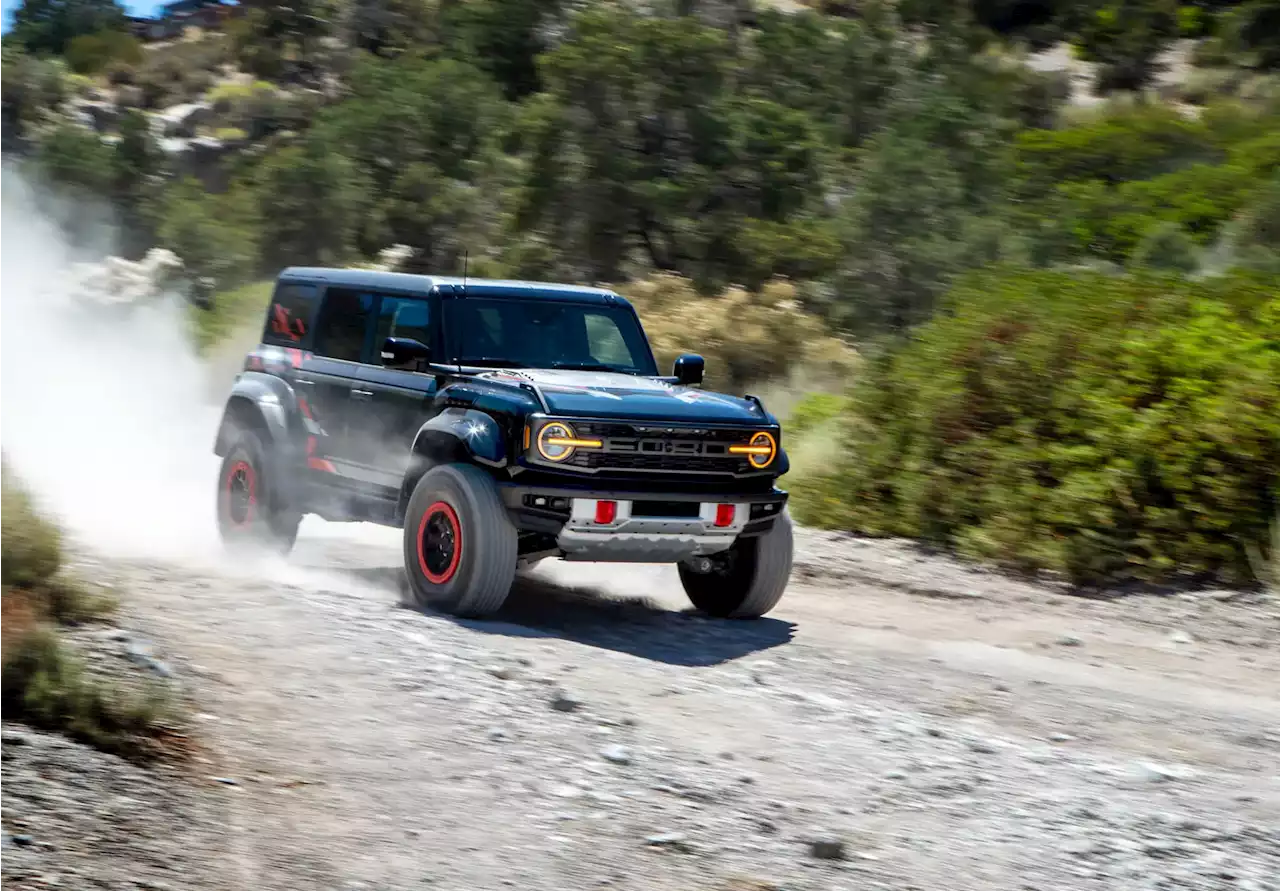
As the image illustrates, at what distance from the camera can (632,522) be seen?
8.55 m

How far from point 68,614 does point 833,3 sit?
162 feet

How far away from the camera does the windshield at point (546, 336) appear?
9.46 m

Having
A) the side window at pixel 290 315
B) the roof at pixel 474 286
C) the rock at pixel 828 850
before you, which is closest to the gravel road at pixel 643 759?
the rock at pixel 828 850

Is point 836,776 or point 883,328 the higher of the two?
point 883,328

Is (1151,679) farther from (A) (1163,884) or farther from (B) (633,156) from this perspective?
(B) (633,156)

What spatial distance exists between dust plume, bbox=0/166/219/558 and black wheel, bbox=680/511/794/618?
3653 mm

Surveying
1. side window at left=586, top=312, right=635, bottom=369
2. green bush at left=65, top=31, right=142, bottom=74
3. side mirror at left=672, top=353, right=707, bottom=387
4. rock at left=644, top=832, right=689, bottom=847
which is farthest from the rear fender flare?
green bush at left=65, top=31, right=142, bottom=74

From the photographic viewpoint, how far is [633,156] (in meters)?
25.5

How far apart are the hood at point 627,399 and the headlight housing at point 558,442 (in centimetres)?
8

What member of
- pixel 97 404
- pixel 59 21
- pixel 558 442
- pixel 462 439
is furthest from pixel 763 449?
pixel 59 21

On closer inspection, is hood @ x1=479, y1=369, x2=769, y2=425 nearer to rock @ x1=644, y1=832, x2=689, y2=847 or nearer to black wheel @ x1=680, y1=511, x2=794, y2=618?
black wheel @ x1=680, y1=511, x2=794, y2=618

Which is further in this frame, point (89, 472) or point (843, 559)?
point (89, 472)

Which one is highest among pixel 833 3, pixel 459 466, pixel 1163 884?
pixel 833 3

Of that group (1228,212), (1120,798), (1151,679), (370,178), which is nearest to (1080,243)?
(1228,212)
